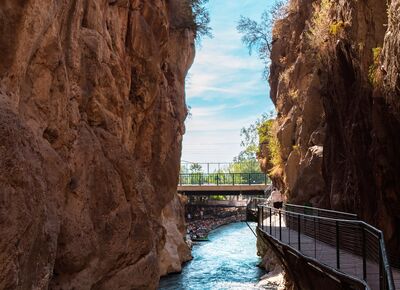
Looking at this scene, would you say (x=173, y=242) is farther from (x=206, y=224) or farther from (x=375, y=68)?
(x=206, y=224)

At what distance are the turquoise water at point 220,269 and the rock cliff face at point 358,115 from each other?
9.22m

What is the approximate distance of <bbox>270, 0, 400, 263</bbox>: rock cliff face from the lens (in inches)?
496

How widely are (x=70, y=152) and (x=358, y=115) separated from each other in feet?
29.3

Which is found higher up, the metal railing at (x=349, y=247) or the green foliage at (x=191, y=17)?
the green foliage at (x=191, y=17)

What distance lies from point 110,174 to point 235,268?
2683cm

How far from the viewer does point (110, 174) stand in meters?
13.0

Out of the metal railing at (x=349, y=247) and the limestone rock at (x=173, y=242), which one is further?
the limestone rock at (x=173, y=242)

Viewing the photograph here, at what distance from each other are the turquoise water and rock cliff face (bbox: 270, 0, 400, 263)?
9.22 metres

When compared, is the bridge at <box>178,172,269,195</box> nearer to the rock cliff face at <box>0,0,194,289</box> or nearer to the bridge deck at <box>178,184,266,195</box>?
the bridge deck at <box>178,184,266,195</box>

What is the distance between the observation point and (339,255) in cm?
1119

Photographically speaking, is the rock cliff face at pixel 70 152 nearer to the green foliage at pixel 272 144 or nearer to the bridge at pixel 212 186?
the green foliage at pixel 272 144

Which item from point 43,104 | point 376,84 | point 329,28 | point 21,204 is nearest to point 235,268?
point 329,28

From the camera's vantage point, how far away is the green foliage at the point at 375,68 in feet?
43.8

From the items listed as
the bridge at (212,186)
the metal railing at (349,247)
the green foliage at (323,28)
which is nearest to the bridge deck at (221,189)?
the bridge at (212,186)
